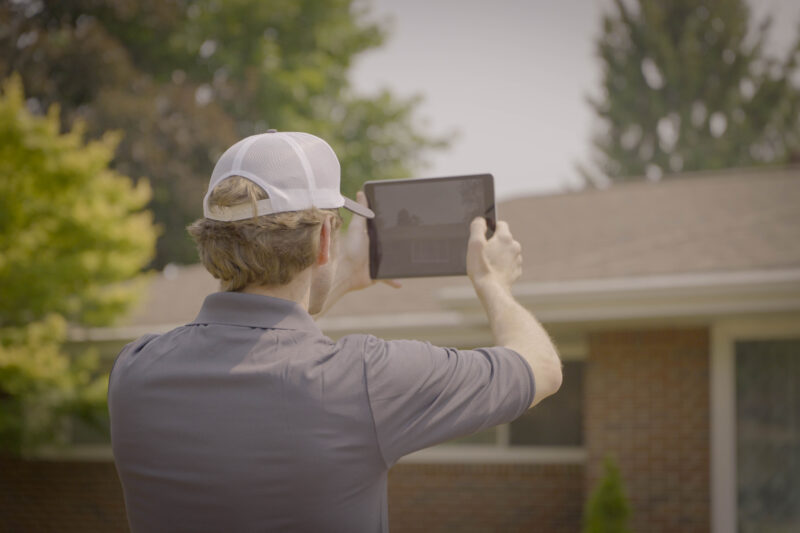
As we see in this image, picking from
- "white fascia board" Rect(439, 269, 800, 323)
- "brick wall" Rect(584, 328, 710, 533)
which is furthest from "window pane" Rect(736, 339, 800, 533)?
"white fascia board" Rect(439, 269, 800, 323)

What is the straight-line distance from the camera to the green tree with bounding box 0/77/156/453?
27.9 feet

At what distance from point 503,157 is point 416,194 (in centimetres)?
2267

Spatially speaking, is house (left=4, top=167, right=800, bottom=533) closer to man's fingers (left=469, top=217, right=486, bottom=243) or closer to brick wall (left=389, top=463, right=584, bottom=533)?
brick wall (left=389, top=463, right=584, bottom=533)

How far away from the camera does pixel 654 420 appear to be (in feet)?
25.2

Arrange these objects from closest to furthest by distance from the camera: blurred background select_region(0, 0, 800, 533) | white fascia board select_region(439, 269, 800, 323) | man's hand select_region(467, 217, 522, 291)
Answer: man's hand select_region(467, 217, 522, 291)
white fascia board select_region(439, 269, 800, 323)
blurred background select_region(0, 0, 800, 533)

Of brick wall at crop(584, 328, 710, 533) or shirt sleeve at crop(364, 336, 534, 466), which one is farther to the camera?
brick wall at crop(584, 328, 710, 533)

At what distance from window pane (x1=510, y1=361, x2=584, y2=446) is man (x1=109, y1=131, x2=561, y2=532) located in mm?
7170

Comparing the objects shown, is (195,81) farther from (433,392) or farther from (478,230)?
(433,392)

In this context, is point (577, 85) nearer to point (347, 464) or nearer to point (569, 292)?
point (569, 292)

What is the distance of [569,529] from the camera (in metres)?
8.34

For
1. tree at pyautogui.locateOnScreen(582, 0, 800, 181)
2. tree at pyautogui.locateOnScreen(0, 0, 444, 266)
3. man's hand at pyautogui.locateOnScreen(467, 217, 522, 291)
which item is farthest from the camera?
tree at pyautogui.locateOnScreen(582, 0, 800, 181)

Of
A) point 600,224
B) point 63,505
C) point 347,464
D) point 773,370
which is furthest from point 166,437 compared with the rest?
point 63,505

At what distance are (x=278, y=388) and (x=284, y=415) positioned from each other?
48mm

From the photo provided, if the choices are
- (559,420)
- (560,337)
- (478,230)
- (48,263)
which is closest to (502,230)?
(478,230)
